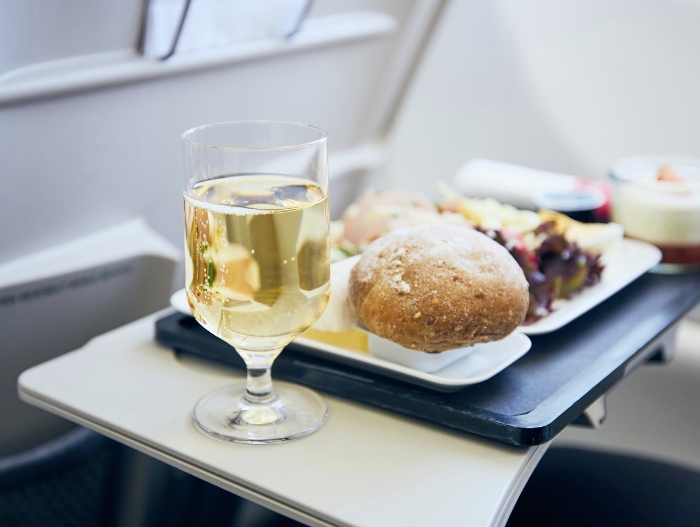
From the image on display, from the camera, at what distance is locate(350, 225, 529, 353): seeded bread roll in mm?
745

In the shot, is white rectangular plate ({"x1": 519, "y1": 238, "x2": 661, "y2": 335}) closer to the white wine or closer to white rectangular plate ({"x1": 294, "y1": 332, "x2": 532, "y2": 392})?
white rectangular plate ({"x1": 294, "y1": 332, "x2": 532, "y2": 392})

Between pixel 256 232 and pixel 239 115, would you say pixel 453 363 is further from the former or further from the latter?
pixel 239 115

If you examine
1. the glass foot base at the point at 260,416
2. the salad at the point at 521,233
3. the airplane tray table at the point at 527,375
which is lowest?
the glass foot base at the point at 260,416

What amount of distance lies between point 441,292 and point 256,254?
0.65 feet

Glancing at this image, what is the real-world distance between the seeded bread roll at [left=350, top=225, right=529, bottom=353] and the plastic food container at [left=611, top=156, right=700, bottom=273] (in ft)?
1.66

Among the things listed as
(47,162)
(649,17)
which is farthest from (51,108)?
(649,17)

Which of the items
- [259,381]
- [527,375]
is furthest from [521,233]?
[259,381]

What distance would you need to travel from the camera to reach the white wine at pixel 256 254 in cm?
65

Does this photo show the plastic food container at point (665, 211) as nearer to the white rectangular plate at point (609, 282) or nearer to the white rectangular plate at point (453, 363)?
the white rectangular plate at point (609, 282)

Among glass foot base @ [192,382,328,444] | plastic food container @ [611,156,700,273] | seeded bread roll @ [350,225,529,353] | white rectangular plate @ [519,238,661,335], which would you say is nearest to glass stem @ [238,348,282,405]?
glass foot base @ [192,382,328,444]

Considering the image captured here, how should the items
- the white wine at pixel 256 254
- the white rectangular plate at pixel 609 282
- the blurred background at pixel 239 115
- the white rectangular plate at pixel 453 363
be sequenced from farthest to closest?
the blurred background at pixel 239 115, the white rectangular plate at pixel 609 282, the white rectangular plate at pixel 453 363, the white wine at pixel 256 254

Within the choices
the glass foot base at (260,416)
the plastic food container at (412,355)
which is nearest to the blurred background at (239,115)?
the glass foot base at (260,416)

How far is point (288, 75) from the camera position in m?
1.51

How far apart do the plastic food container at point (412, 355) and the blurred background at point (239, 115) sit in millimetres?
287
